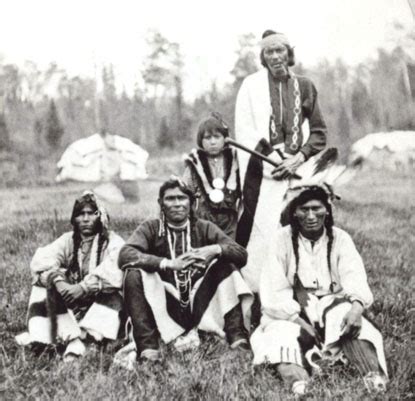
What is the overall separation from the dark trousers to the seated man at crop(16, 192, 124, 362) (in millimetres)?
171

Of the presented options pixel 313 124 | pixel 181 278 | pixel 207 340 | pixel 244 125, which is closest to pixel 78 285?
pixel 181 278

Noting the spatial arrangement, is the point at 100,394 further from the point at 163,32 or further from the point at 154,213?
the point at 163,32

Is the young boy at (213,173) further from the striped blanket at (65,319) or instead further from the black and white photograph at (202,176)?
the striped blanket at (65,319)

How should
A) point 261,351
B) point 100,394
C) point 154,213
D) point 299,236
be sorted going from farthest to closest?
point 154,213, point 299,236, point 261,351, point 100,394

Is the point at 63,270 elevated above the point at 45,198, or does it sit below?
below

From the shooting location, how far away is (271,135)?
3.79 m

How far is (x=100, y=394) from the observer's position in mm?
2924

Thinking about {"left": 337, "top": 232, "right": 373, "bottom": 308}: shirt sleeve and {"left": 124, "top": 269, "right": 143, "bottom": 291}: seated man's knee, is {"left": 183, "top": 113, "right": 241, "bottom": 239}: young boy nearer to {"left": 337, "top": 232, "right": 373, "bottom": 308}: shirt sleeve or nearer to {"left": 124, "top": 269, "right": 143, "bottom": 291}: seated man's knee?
{"left": 124, "top": 269, "right": 143, "bottom": 291}: seated man's knee

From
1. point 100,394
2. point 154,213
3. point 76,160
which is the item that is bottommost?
point 100,394

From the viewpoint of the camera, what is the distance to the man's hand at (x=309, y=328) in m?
3.18

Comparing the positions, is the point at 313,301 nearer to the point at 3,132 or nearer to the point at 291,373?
the point at 291,373

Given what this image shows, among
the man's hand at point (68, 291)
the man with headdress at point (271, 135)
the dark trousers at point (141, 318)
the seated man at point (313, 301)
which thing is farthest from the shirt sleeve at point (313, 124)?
the man's hand at point (68, 291)

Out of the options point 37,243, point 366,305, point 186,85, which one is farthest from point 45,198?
point 366,305

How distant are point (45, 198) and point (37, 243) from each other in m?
0.28
